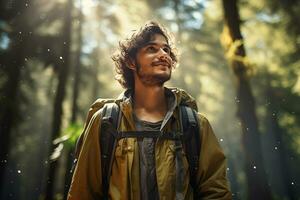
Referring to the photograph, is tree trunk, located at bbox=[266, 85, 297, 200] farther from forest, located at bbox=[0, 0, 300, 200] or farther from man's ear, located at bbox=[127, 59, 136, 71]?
man's ear, located at bbox=[127, 59, 136, 71]

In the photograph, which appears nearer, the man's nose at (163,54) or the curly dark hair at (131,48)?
the man's nose at (163,54)

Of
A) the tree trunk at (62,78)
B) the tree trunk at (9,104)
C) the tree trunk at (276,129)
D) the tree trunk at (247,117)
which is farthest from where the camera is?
the tree trunk at (276,129)

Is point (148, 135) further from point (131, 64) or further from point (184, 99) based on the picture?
point (131, 64)

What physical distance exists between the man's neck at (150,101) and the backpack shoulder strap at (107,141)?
446mm

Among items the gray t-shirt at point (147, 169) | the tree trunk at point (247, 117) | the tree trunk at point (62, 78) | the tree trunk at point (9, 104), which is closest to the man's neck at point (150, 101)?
the gray t-shirt at point (147, 169)

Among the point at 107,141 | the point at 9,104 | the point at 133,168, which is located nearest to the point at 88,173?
the point at 107,141

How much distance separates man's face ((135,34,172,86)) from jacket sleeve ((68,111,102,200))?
0.92 meters

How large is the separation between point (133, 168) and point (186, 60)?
77.3 feet

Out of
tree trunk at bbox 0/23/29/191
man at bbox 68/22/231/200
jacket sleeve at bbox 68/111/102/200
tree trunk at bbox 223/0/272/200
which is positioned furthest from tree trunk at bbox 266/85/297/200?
jacket sleeve at bbox 68/111/102/200

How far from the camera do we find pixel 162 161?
11.2 feet

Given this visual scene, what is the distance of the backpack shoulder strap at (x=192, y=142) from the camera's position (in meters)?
3.49

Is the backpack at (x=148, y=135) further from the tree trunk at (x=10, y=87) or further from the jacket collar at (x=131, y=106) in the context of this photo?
the tree trunk at (x=10, y=87)

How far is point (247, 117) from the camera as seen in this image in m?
9.63

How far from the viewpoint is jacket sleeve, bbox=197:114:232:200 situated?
3410 millimetres
